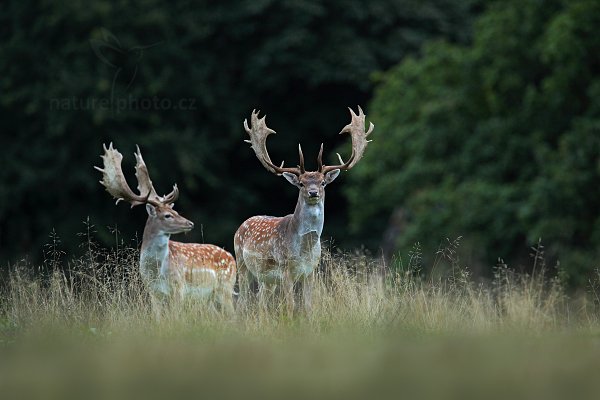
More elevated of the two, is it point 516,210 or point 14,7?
point 14,7

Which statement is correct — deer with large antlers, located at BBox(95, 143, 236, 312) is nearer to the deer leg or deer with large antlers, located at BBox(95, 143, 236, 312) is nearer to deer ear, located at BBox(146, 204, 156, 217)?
deer ear, located at BBox(146, 204, 156, 217)

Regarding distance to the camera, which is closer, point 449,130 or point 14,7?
point 449,130

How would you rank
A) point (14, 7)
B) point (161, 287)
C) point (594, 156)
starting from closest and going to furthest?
point (161, 287)
point (594, 156)
point (14, 7)

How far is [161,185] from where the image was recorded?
21.9 meters

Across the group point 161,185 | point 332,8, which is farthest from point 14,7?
point 332,8

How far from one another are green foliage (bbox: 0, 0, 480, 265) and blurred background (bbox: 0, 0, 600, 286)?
0.04 m

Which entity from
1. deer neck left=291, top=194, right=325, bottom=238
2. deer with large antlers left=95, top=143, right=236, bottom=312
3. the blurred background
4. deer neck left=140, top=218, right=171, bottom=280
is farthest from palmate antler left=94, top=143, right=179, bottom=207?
the blurred background

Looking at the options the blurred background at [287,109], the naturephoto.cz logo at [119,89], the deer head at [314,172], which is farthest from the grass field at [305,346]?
the naturephoto.cz logo at [119,89]

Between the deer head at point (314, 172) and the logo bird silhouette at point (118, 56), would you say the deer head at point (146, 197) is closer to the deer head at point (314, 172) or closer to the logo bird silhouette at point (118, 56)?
the deer head at point (314, 172)

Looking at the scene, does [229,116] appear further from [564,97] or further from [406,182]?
[564,97]

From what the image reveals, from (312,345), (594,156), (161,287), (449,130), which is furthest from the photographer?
(449,130)

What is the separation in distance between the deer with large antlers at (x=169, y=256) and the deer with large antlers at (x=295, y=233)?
497 millimetres

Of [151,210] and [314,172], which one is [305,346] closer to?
[314,172]

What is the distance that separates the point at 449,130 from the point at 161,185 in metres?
6.23
